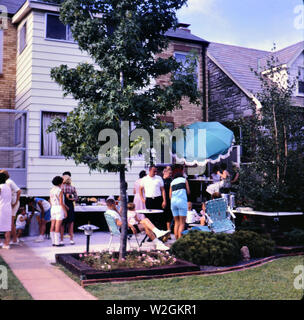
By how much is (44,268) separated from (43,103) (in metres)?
7.37

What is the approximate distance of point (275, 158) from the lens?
9789 millimetres

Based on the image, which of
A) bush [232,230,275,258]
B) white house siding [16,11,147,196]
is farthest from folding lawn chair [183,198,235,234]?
white house siding [16,11,147,196]

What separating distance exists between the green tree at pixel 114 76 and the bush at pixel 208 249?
1.16 metres

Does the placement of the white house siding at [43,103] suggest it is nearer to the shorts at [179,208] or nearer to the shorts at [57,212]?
the shorts at [57,212]

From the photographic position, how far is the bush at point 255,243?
27.3 ft

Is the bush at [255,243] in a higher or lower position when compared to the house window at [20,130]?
lower

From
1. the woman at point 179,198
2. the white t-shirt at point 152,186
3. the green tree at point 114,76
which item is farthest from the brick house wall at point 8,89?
the green tree at point 114,76

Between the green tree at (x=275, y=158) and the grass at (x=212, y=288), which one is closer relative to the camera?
the grass at (x=212, y=288)

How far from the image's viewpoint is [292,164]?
970 centimetres

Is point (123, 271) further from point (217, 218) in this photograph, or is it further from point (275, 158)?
point (275, 158)
